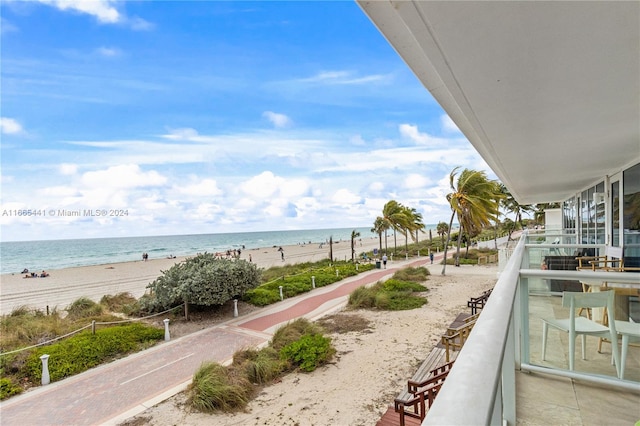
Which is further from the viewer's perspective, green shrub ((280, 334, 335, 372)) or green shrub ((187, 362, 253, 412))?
green shrub ((280, 334, 335, 372))

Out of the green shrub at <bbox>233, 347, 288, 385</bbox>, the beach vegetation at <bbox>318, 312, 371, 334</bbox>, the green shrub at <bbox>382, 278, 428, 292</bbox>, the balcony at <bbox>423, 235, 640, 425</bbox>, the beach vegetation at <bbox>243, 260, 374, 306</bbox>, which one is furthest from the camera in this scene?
the green shrub at <bbox>382, 278, 428, 292</bbox>

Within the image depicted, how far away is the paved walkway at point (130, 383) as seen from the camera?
6562 millimetres

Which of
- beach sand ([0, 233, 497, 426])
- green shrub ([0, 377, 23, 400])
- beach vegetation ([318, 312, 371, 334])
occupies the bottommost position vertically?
green shrub ([0, 377, 23, 400])

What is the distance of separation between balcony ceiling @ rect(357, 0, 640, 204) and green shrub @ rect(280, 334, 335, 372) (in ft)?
21.9

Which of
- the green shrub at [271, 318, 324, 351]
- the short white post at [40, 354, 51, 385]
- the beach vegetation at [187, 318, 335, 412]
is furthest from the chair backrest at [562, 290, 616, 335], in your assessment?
the short white post at [40, 354, 51, 385]

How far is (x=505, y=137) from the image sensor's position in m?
3.70

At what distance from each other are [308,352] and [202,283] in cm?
649

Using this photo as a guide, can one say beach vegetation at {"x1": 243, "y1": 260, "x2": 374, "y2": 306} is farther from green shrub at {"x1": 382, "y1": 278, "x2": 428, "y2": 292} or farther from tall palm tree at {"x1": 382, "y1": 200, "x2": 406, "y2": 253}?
tall palm tree at {"x1": 382, "y1": 200, "x2": 406, "y2": 253}

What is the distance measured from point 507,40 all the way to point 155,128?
7018cm

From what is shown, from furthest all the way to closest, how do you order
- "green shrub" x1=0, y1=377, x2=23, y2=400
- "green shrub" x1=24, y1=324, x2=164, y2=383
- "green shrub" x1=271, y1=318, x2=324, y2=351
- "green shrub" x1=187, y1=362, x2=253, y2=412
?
"green shrub" x1=271, y1=318, x2=324, y2=351
"green shrub" x1=24, y1=324, x2=164, y2=383
"green shrub" x1=0, y1=377, x2=23, y2=400
"green shrub" x1=187, y1=362, x2=253, y2=412

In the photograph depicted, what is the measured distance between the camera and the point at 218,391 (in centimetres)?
658

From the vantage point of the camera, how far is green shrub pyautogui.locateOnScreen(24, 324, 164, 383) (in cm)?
851

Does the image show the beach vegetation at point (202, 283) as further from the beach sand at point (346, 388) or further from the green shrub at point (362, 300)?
the beach sand at point (346, 388)

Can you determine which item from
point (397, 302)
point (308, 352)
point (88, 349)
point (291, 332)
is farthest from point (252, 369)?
point (397, 302)
